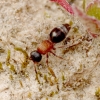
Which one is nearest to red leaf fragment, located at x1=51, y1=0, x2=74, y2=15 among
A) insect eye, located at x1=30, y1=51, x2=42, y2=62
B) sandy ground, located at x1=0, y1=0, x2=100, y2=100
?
sandy ground, located at x1=0, y1=0, x2=100, y2=100

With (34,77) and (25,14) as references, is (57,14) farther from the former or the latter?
(34,77)

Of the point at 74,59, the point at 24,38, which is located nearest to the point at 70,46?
the point at 74,59

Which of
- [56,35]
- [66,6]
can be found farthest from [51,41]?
[66,6]

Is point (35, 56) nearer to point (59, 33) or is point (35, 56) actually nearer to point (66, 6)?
point (59, 33)

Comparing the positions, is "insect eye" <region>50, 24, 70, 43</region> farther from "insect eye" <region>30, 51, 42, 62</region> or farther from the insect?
"insect eye" <region>30, 51, 42, 62</region>

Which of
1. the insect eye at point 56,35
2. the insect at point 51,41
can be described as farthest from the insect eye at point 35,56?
the insect eye at point 56,35
